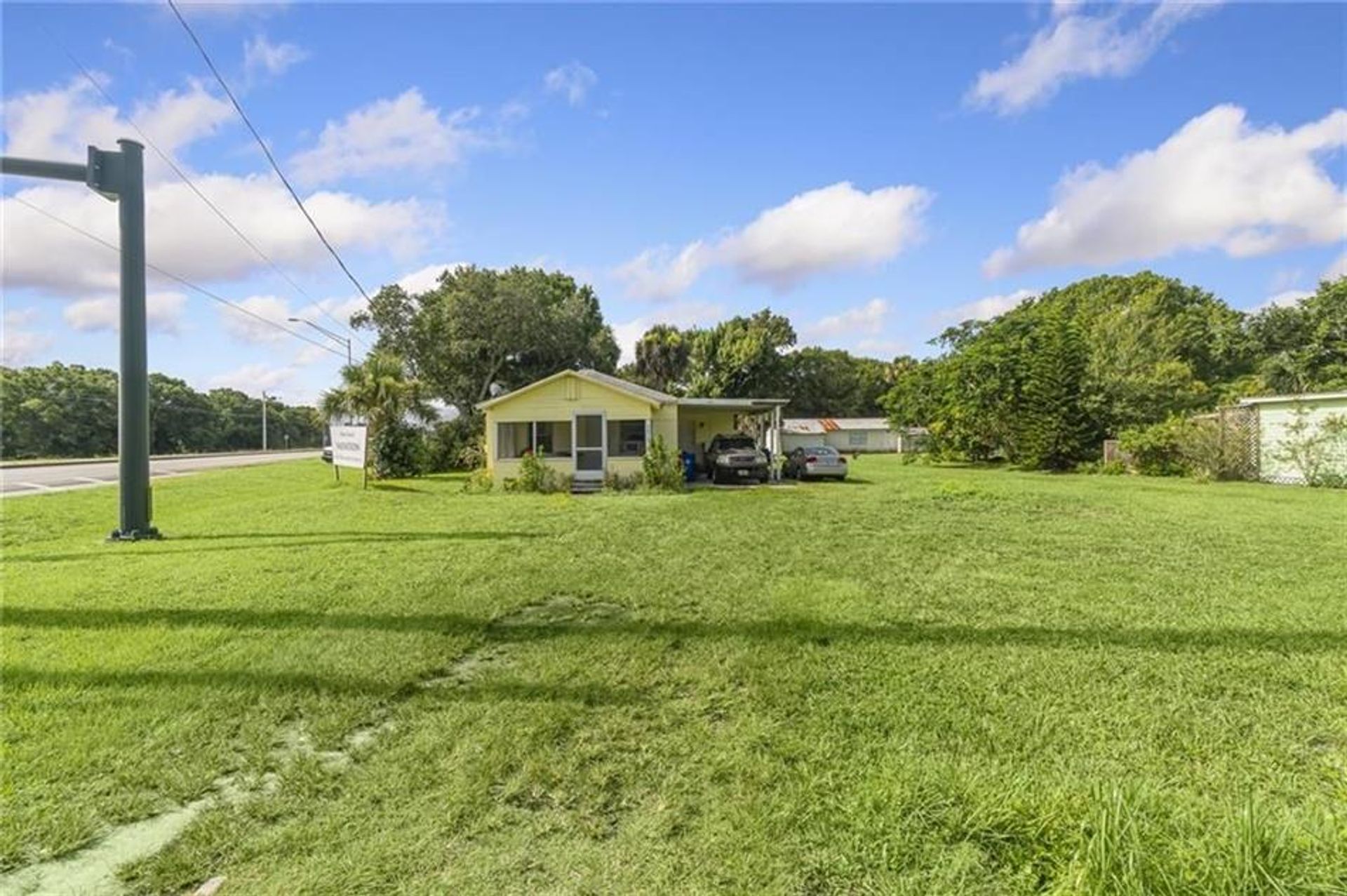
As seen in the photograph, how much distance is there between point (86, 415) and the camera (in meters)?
44.0

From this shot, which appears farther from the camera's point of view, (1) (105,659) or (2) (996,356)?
(2) (996,356)

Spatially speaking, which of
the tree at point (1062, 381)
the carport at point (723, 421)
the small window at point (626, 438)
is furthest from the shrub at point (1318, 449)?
the small window at point (626, 438)

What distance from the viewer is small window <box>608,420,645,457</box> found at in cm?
1866

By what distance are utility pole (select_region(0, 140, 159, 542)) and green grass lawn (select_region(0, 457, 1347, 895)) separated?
1435 millimetres

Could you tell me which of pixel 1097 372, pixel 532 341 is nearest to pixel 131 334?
pixel 532 341

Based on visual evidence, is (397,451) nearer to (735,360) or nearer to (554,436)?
(554,436)

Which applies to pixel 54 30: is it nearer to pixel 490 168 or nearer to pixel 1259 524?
pixel 490 168

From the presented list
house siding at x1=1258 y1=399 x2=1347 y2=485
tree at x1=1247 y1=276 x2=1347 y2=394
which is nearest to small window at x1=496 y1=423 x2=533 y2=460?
house siding at x1=1258 y1=399 x2=1347 y2=485

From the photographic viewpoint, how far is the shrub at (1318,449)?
51.6 feet

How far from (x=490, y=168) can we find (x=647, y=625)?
1067 cm

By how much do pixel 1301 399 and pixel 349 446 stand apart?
1000 inches

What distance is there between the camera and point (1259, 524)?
928 centimetres

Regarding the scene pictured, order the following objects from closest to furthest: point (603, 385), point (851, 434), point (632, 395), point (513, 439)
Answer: point (632, 395), point (603, 385), point (513, 439), point (851, 434)

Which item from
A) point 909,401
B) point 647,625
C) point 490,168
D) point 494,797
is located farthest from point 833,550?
point 909,401
